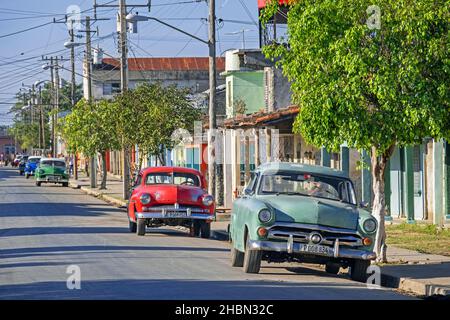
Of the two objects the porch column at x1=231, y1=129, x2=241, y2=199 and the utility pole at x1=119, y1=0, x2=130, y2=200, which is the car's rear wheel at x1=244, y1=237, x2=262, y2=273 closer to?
the porch column at x1=231, y1=129, x2=241, y2=199

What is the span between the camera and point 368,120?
19.5 m

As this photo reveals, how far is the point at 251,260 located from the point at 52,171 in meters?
53.4

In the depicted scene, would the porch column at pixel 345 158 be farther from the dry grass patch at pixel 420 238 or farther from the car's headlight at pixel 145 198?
Result: the car's headlight at pixel 145 198

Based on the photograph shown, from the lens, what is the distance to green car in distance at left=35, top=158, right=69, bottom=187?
232 feet

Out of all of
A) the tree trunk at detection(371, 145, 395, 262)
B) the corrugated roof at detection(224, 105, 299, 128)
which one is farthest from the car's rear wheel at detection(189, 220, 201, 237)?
the tree trunk at detection(371, 145, 395, 262)

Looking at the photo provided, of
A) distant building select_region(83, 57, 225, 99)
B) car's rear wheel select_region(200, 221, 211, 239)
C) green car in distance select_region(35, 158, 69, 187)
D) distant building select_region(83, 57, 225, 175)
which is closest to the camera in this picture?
car's rear wheel select_region(200, 221, 211, 239)

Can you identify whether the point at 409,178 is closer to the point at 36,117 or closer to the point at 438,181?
the point at 438,181

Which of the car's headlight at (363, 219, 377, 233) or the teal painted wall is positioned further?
the teal painted wall

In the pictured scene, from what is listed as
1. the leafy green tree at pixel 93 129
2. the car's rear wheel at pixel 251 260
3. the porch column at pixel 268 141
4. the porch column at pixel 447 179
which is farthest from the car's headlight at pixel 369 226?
the leafy green tree at pixel 93 129

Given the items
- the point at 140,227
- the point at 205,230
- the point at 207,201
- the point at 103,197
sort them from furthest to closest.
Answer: the point at 103,197 → the point at 205,230 → the point at 140,227 → the point at 207,201

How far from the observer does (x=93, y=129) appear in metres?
62.3

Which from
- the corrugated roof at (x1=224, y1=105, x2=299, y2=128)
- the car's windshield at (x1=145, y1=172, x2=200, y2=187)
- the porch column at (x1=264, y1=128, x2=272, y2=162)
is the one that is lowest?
the car's windshield at (x1=145, y1=172, x2=200, y2=187)

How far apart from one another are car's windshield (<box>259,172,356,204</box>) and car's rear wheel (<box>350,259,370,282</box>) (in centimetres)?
127

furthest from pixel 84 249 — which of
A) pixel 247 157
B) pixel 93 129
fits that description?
pixel 93 129
